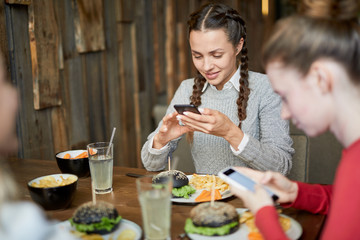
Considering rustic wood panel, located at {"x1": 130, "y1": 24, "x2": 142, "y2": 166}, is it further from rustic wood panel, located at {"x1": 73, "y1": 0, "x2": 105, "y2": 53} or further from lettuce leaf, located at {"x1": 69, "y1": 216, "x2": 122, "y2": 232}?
lettuce leaf, located at {"x1": 69, "y1": 216, "x2": 122, "y2": 232}

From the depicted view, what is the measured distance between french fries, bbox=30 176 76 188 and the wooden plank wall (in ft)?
2.75

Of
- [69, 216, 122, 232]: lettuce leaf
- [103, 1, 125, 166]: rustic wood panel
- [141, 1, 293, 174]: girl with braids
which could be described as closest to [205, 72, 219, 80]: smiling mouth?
[141, 1, 293, 174]: girl with braids

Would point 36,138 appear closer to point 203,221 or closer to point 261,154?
point 261,154

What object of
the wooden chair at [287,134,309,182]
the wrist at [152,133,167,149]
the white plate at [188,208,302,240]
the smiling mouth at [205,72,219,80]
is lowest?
the wooden chair at [287,134,309,182]

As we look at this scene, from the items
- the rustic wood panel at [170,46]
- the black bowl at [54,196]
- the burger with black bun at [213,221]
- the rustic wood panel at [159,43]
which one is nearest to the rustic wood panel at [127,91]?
the rustic wood panel at [159,43]

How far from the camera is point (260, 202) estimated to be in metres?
1.05

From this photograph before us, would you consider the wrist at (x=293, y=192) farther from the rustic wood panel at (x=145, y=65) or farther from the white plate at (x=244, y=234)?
the rustic wood panel at (x=145, y=65)

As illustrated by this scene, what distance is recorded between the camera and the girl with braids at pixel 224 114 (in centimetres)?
171

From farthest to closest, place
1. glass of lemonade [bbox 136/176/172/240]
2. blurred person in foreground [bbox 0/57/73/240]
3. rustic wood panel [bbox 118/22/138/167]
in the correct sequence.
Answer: rustic wood panel [bbox 118/22/138/167]
glass of lemonade [bbox 136/176/172/240]
blurred person in foreground [bbox 0/57/73/240]

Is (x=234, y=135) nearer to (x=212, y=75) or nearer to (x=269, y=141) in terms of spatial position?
(x=269, y=141)

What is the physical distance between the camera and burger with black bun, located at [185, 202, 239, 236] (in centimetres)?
107

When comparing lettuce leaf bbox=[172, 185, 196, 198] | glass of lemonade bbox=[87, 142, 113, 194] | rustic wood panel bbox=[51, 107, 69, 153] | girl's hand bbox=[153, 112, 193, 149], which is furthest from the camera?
rustic wood panel bbox=[51, 107, 69, 153]

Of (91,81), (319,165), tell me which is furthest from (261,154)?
(91,81)

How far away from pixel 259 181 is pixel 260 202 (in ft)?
0.48
